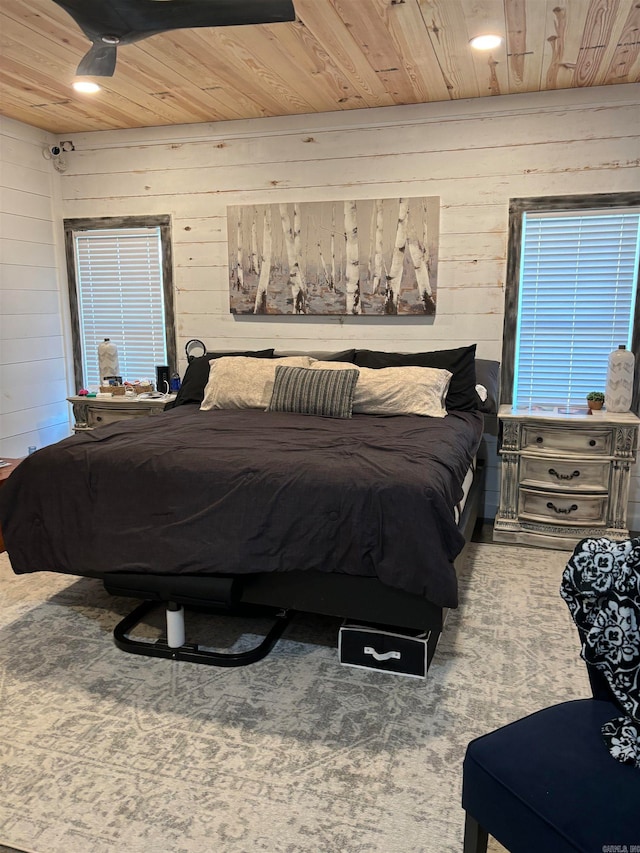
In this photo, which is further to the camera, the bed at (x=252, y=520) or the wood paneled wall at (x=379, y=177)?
the wood paneled wall at (x=379, y=177)

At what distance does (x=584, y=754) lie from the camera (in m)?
1.34

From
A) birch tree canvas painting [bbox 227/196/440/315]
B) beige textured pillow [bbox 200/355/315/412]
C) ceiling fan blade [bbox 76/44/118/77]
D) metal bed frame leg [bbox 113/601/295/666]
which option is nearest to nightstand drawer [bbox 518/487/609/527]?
birch tree canvas painting [bbox 227/196/440/315]

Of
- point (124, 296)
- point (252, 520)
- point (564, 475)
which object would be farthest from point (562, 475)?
point (124, 296)

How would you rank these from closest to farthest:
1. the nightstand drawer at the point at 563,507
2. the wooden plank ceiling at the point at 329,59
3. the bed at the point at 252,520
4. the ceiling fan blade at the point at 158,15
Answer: the ceiling fan blade at the point at 158,15 < the bed at the point at 252,520 < the wooden plank ceiling at the point at 329,59 < the nightstand drawer at the point at 563,507

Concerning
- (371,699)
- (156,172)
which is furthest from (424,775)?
(156,172)

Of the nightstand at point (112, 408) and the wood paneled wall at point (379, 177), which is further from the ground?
the wood paneled wall at point (379, 177)

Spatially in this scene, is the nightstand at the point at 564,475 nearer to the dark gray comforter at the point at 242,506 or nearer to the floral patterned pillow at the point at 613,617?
the dark gray comforter at the point at 242,506

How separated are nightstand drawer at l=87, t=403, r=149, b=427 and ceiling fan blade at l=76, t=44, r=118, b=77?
2254 millimetres

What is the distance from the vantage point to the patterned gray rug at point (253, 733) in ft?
5.78

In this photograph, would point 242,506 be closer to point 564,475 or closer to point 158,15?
point 158,15

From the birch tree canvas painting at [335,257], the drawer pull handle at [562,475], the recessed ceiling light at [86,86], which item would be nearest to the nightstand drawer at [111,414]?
the birch tree canvas painting at [335,257]

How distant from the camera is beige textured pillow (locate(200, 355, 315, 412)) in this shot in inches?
151

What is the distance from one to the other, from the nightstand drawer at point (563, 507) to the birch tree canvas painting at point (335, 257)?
4.45 feet

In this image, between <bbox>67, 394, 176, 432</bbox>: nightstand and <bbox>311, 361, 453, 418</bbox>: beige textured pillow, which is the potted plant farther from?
<bbox>67, 394, 176, 432</bbox>: nightstand
